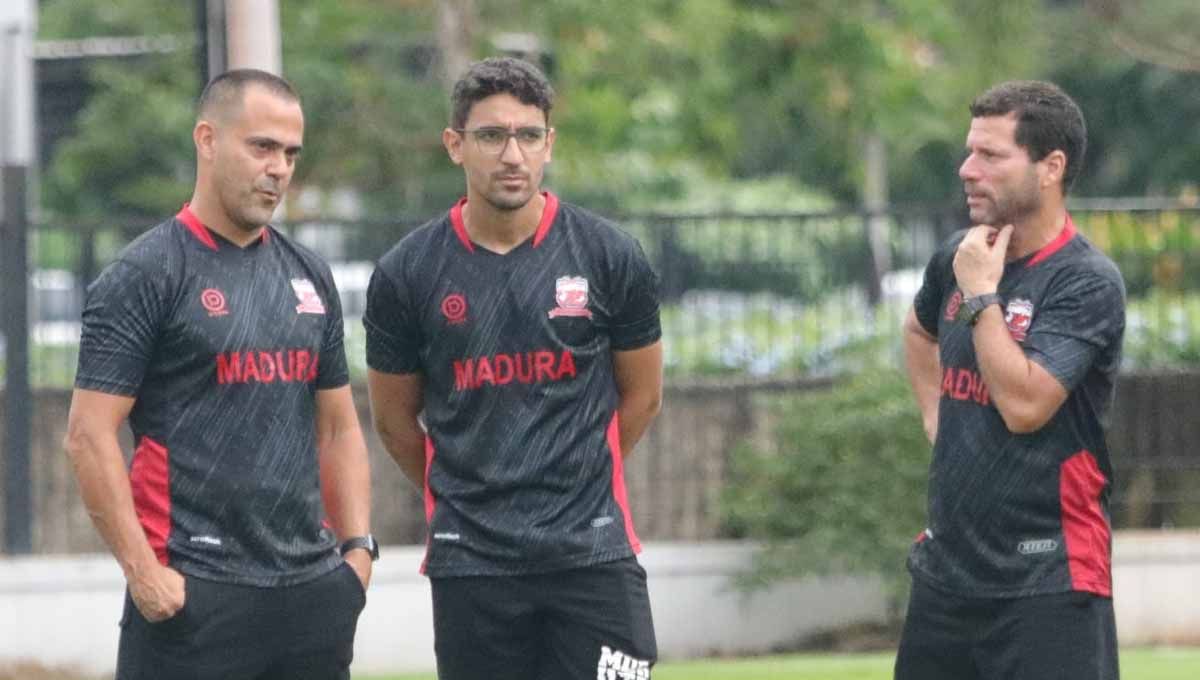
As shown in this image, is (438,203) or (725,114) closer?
(725,114)

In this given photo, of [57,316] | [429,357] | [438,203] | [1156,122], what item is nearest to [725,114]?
[438,203]

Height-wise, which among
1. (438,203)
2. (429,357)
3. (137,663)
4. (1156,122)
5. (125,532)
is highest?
(1156,122)

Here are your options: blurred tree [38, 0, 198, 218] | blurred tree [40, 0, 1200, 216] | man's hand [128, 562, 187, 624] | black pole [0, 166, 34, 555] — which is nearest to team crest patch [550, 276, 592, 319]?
man's hand [128, 562, 187, 624]

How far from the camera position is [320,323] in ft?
18.1

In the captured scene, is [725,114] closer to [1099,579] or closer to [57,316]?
[57,316]

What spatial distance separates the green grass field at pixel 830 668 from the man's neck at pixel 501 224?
14.4 ft

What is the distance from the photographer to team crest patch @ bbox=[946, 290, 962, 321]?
18.9 ft

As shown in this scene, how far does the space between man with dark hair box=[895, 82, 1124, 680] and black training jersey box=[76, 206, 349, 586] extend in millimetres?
1630

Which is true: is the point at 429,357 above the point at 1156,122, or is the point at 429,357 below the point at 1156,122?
below

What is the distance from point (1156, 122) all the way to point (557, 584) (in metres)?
44.3

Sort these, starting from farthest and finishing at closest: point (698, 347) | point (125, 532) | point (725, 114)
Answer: point (725, 114), point (698, 347), point (125, 532)

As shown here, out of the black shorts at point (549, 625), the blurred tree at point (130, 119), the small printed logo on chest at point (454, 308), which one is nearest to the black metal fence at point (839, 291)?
the small printed logo on chest at point (454, 308)

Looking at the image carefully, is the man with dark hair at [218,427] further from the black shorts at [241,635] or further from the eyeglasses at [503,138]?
the eyeglasses at [503,138]

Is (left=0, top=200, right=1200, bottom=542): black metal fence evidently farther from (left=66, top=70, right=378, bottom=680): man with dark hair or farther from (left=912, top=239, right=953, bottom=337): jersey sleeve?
(left=66, top=70, right=378, bottom=680): man with dark hair
